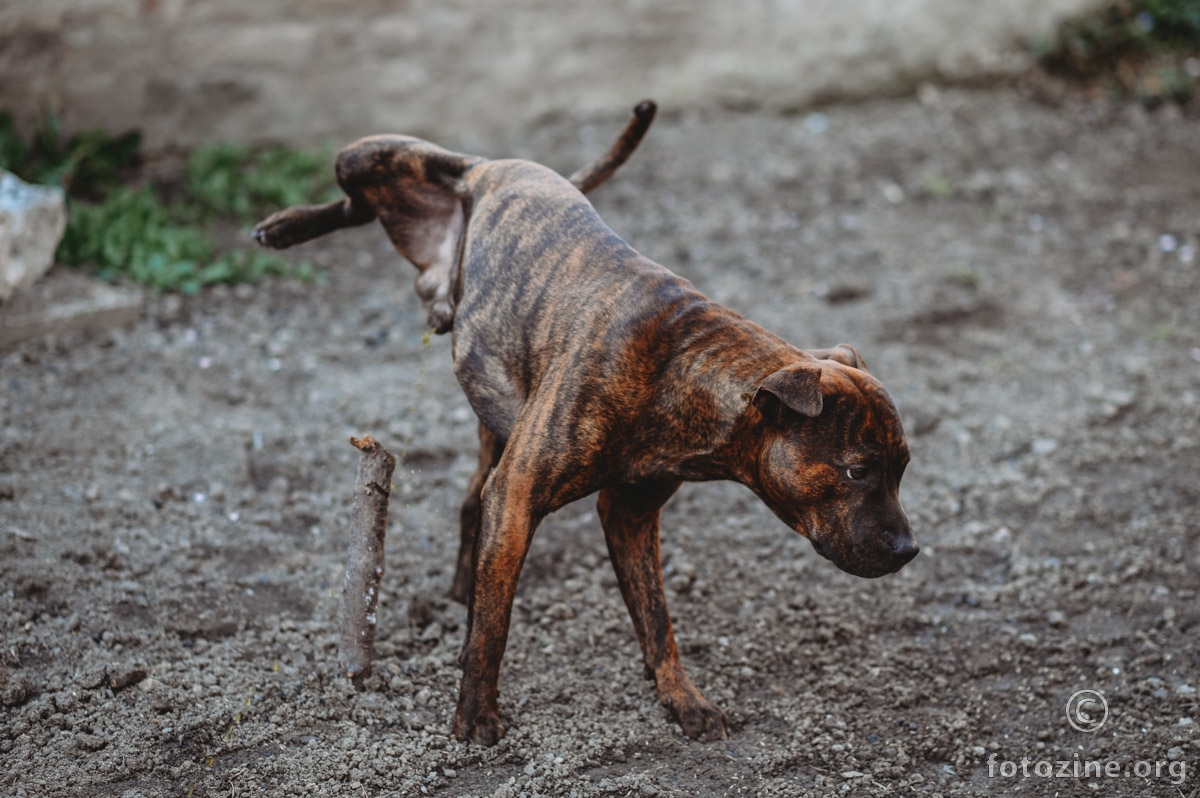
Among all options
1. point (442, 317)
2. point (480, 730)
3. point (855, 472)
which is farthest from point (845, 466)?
point (442, 317)

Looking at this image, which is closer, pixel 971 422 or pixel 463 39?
pixel 971 422

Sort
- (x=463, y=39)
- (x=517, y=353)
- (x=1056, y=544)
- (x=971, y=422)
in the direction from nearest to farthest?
(x=517, y=353) → (x=1056, y=544) → (x=971, y=422) → (x=463, y=39)

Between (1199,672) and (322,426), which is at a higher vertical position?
(322,426)

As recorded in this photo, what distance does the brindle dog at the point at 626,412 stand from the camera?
3121mm

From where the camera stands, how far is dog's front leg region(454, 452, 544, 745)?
10.9 feet

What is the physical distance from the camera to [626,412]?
3309 mm

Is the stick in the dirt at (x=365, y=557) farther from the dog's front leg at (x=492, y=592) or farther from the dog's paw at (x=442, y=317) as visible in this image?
the dog's paw at (x=442, y=317)

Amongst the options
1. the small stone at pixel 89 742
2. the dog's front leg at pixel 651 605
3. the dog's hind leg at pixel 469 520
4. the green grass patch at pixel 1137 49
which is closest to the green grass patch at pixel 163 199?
the dog's hind leg at pixel 469 520

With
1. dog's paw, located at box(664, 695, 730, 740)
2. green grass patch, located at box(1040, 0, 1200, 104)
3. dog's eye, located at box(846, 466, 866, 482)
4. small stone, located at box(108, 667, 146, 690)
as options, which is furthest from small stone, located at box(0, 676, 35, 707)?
green grass patch, located at box(1040, 0, 1200, 104)

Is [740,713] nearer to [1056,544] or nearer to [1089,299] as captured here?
[1056,544]

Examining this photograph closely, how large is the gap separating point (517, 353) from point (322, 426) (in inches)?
91.6

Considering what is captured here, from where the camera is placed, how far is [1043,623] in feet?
14.9

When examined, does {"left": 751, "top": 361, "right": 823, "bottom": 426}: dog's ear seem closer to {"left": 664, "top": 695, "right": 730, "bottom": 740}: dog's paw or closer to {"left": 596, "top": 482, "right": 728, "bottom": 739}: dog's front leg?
{"left": 596, "top": 482, "right": 728, "bottom": 739}: dog's front leg

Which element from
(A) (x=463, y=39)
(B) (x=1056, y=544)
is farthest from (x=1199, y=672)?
(A) (x=463, y=39)
